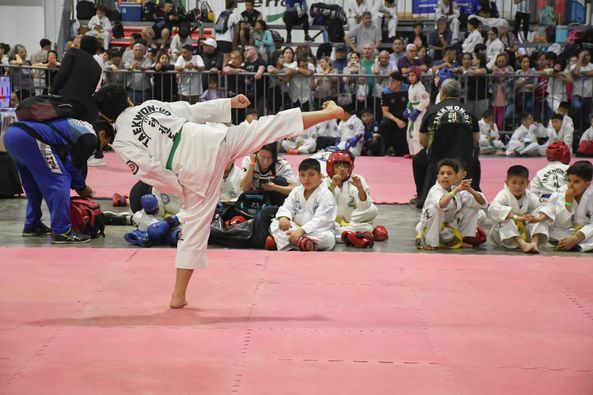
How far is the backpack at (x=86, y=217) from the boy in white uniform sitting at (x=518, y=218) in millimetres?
3525

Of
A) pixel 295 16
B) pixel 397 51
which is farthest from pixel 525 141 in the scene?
pixel 295 16

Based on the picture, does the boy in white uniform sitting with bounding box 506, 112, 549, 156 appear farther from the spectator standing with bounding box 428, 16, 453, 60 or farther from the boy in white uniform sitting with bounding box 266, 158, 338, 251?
the boy in white uniform sitting with bounding box 266, 158, 338, 251

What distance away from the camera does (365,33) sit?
1719 centimetres

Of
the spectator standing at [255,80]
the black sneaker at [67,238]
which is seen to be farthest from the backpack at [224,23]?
the black sneaker at [67,238]

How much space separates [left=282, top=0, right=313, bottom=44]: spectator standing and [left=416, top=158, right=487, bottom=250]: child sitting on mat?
10.7 meters

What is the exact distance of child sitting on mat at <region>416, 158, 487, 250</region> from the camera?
7703 millimetres

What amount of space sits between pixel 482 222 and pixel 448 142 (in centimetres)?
108

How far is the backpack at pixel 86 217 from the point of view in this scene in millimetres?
7965

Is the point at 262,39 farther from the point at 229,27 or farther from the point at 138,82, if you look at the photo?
the point at 138,82

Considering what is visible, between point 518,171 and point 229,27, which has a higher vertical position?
point 229,27

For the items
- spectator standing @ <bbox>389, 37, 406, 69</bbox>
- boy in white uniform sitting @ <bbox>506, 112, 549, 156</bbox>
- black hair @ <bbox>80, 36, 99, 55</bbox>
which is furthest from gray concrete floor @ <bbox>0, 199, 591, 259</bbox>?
spectator standing @ <bbox>389, 37, 406, 69</bbox>

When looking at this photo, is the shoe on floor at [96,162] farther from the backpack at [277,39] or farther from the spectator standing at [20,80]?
the backpack at [277,39]

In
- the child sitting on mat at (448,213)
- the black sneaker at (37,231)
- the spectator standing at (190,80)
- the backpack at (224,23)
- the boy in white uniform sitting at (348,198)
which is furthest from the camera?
the backpack at (224,23)

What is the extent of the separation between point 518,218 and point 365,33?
10073 millimetres
